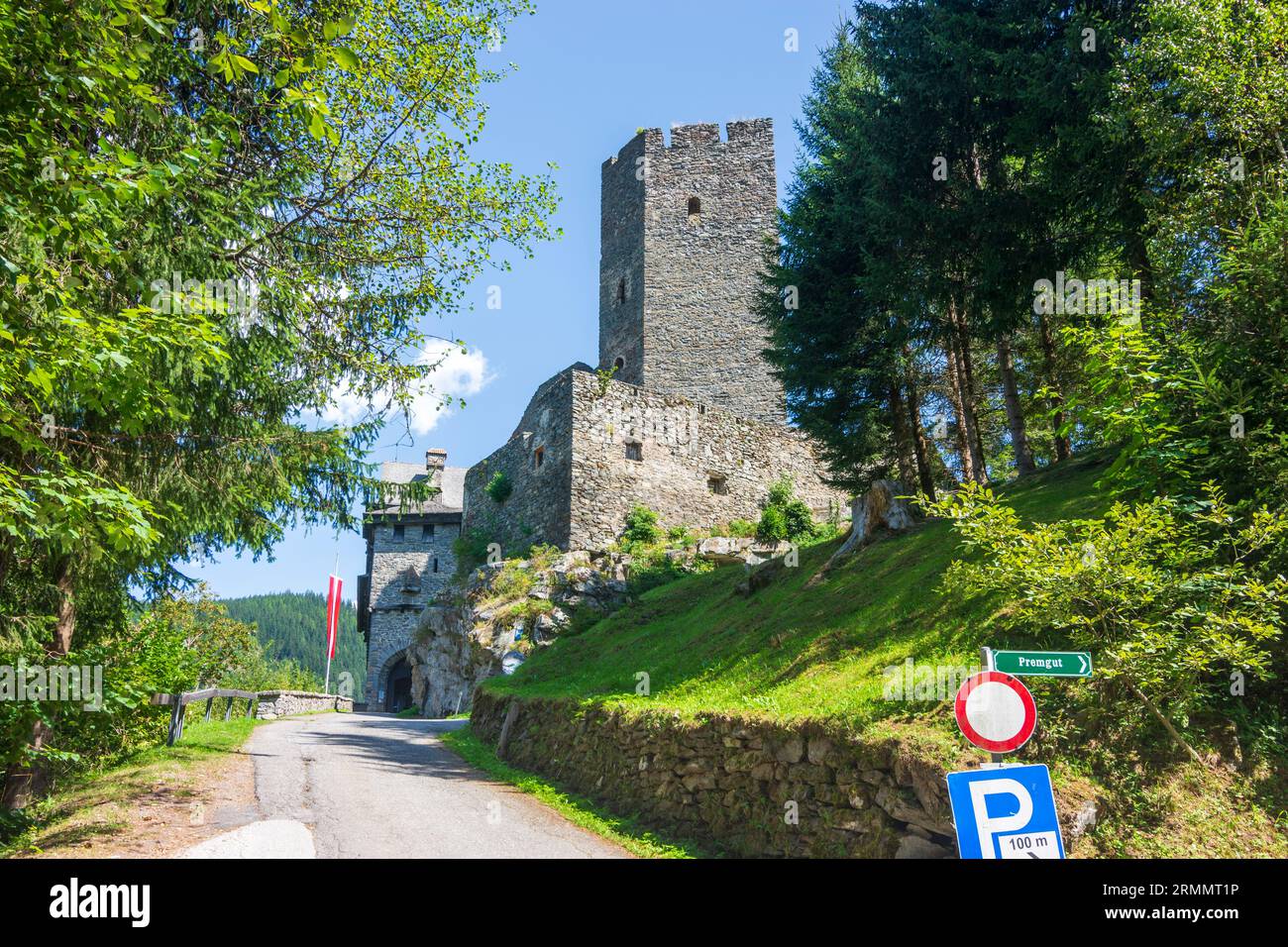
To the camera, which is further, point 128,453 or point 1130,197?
point 1130,197

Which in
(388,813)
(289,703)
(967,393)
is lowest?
(289,703)

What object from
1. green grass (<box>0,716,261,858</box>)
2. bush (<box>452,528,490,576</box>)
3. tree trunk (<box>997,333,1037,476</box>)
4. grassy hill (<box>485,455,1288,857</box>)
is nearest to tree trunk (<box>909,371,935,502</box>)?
tree trunk (<box>997,333,1037,476</box>)

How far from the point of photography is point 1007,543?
666 centimetres

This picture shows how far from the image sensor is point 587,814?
9.50 m

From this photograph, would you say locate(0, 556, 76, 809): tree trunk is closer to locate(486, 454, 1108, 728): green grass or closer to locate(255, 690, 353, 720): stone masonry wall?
locate(486, 454, 1108, 728): green grass

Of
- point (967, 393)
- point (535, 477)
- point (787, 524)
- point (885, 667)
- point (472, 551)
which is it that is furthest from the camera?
point (472, 551)

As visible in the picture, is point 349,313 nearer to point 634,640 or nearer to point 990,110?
point 634,640

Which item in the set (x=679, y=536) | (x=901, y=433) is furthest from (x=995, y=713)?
(x=679, y=536)

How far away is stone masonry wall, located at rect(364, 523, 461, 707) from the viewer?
1538 inches

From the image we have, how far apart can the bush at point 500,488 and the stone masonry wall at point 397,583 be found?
12535 mm

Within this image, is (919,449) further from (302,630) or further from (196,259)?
(302,630)

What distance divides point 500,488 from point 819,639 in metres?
18.7
